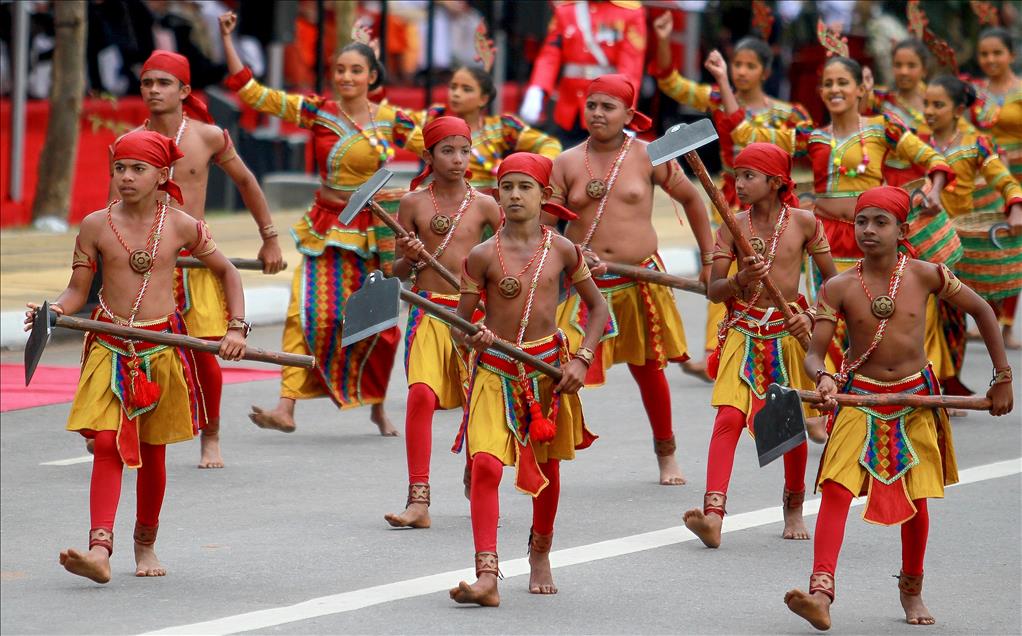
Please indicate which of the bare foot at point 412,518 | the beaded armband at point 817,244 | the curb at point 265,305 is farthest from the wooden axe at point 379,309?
the curb at point 265,305

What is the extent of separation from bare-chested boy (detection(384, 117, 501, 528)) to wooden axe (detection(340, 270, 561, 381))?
4.51ft

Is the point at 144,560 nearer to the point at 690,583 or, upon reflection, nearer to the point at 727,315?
the point at 690,583

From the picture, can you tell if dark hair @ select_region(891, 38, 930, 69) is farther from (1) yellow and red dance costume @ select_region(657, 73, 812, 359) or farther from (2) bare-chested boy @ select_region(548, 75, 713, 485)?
(2) bare-chested boy @ select_region(548, 75, 713, 485)

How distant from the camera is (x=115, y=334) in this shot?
6.75 metres

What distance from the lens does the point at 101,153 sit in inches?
740

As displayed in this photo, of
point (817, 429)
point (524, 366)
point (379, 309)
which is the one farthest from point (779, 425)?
point (817, 429)

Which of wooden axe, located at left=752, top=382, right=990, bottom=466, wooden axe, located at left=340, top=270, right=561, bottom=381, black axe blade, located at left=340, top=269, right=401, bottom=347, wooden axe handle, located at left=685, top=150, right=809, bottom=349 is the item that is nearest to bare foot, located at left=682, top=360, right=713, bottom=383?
wooden axe handle, located at left=685, top=150, right=809, bottom=349

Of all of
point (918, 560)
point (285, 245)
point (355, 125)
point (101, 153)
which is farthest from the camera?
point (101, 153)

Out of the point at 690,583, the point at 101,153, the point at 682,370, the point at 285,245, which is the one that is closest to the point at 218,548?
the point at 690,583

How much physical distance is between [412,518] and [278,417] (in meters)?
2.03

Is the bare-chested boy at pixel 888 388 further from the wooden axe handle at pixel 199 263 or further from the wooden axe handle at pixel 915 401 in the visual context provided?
the wooden axe handle at pixel 199 263

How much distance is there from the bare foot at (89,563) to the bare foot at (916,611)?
111 inches

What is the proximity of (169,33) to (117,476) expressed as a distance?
13243 mm

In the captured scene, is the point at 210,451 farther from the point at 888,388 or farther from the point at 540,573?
the point at 888,388
